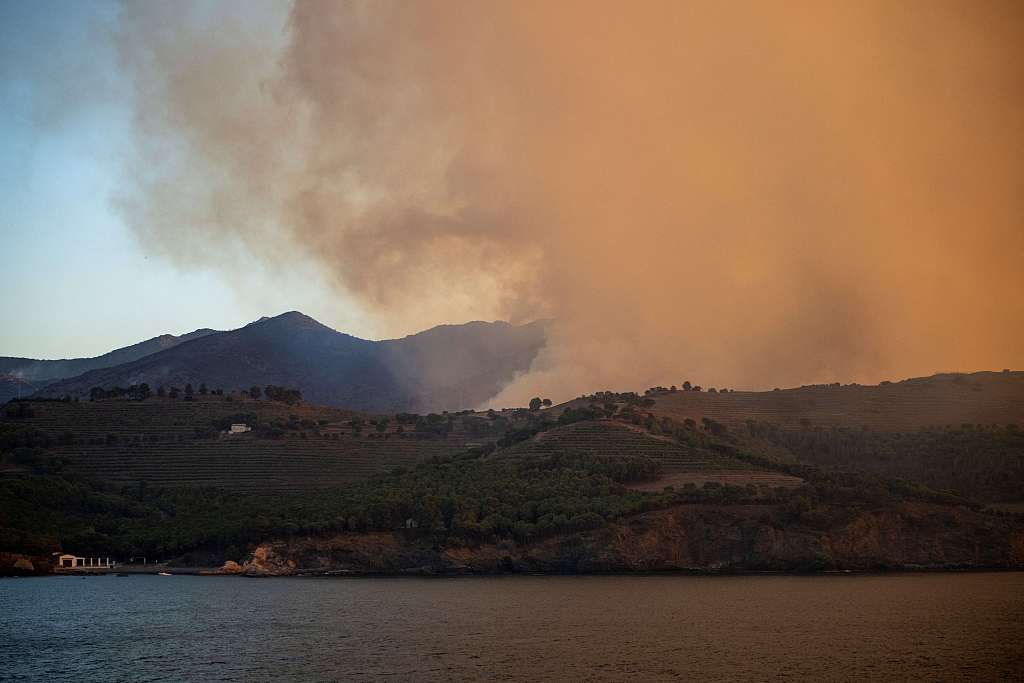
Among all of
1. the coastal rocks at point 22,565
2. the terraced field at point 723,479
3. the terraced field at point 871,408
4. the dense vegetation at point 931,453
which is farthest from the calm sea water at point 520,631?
the terraced field at point 871,408

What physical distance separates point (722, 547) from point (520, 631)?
61.5 meters

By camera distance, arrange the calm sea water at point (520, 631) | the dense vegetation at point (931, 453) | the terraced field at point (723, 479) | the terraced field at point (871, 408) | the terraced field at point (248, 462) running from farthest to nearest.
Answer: the terraced field at point (871, 408)
the terraced field at point (248, 462)
the dense vegetation at point (931, 453)
the terraced field at point (723, 479)
the calm sea water at point (520, 631)

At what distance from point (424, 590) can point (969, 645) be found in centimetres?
5766

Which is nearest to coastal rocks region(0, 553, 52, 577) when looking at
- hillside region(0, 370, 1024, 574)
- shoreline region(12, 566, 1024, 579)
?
shoreline region(12, 566, 1024, 579)

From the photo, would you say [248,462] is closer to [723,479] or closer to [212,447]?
[212,447]

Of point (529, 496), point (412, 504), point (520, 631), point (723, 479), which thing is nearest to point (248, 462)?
point (412, 504)

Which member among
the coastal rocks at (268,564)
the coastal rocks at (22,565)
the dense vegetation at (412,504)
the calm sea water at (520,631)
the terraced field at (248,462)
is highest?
the terraced field at (248,462)

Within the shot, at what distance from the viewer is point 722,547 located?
139250 millimetres

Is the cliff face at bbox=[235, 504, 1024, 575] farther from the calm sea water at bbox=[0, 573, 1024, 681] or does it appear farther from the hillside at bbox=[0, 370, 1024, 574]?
the calm sea water at bbox=[0, 573, 1024, 681]

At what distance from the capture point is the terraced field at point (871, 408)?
607 feet

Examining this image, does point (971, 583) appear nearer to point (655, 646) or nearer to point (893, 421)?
point (655, 646)

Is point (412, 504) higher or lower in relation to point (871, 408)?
lower

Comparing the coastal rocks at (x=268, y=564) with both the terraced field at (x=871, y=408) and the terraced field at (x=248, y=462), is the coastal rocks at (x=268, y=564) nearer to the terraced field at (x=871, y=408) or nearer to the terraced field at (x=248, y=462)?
the terraced field at (x=248, y=462)

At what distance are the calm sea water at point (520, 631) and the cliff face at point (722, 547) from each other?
15.8 m
